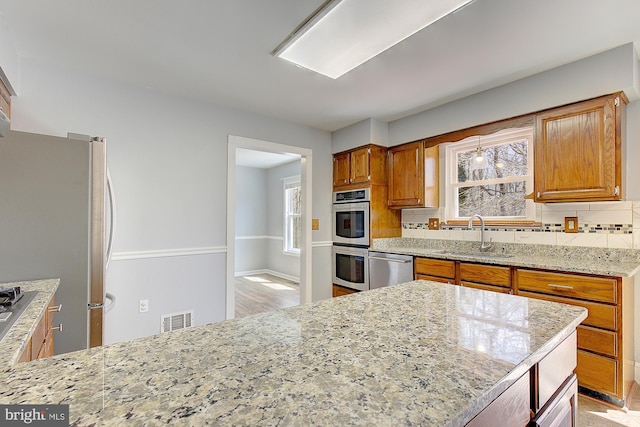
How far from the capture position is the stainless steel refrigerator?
5.10 feet

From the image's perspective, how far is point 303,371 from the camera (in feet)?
2.10

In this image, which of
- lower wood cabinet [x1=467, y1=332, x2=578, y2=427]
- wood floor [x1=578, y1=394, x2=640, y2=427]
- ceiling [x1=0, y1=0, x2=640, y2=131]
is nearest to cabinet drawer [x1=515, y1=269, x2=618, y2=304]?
wood floor [x1=578, y1=394, x2=640, y2=427]

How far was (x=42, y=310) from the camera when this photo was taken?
1.21m

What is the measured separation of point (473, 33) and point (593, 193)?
145cm

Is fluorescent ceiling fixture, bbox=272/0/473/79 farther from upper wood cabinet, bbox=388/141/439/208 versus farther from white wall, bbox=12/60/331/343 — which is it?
upper wood cabinet, bbox=388/141/439/208

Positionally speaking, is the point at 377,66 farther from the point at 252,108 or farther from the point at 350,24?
the point at 252,108

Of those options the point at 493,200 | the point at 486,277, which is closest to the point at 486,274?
the point at 486,277

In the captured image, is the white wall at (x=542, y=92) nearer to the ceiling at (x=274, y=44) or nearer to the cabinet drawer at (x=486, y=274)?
the ceiling at (x=274, y=44)

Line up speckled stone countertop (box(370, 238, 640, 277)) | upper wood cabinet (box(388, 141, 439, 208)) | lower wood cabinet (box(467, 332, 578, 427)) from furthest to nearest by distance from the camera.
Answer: upper wood cabinet (box(388, 141, 439, 208)) < speckled stone countertop (box(370, 238, 640, 277)) < lower wood cabinet (box(467, 332, 578, 427))

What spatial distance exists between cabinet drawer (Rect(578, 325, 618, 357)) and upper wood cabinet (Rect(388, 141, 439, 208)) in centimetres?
175

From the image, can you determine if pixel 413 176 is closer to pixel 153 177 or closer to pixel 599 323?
pixel 599 323

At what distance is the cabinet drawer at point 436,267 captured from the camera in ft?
9.01

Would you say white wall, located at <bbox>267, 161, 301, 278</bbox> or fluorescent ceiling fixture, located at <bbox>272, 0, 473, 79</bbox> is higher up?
fluorescent ceiling fixture, located at <bbox>272, 0, 473, 79</bbox>

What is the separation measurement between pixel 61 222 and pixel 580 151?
11.3ft
